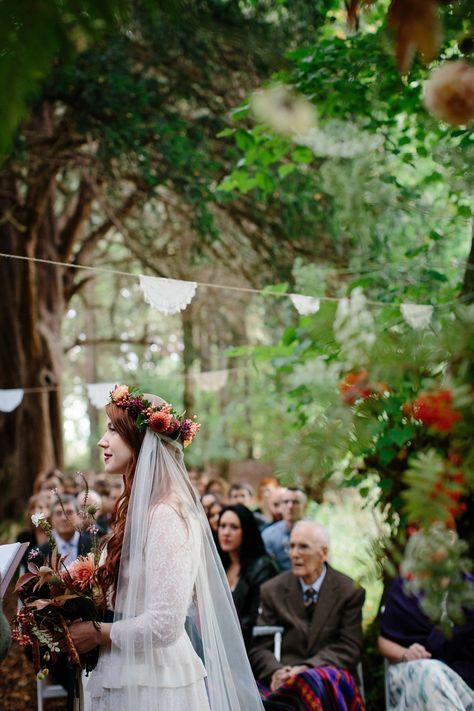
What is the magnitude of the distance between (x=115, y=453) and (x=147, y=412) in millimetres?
211

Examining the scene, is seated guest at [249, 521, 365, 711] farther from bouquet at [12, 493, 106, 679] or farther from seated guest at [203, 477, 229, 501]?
seated guest at [203, 477, 229, 501]

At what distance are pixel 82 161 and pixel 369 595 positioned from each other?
6.20 metres

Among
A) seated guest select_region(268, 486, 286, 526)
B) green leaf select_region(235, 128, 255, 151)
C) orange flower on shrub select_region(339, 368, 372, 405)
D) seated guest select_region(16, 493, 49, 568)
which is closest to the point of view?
orange flower on shrub select_region(339, 368, 372, 405)

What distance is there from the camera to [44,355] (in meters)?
11.9

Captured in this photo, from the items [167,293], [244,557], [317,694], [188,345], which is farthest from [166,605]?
[188,345]

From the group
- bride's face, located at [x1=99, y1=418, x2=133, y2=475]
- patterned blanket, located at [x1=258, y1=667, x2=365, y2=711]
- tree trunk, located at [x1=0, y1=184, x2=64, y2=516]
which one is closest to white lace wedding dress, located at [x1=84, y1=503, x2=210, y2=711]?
bride's face, located at [x1=99, y1=418, x2=133, y2=475]

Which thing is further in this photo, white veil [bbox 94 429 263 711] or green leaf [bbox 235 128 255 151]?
green leaf [bbox 235 128 255 151]

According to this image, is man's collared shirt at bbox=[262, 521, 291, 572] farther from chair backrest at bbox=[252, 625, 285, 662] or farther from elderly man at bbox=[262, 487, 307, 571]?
chair backrest at bbox=[252, 625, 285, 662]

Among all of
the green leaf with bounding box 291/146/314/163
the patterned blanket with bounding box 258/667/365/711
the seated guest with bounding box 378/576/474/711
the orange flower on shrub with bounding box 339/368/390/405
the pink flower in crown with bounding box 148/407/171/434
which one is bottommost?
the patterned blanket with bounding box 258/667/365/711

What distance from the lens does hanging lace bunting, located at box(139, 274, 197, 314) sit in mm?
5609

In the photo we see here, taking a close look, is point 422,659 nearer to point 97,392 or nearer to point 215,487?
point 215,487

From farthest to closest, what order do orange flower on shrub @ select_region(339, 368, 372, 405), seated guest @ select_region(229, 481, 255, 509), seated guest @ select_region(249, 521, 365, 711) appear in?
seated guest @ select_region(229, 481, 255, 509), seated guest @ select_region(249, 521, 365, 711), orange flower on shrub @ select_region(339, 368, 372, 405)

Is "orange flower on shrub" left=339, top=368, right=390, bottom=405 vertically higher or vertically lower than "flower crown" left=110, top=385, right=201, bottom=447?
higher

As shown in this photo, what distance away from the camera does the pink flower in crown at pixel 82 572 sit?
127 inches
